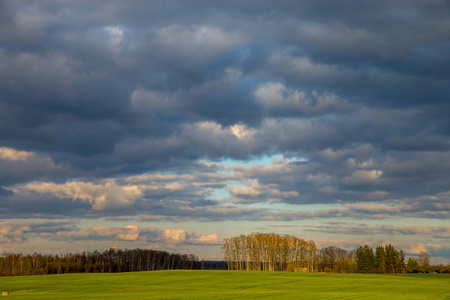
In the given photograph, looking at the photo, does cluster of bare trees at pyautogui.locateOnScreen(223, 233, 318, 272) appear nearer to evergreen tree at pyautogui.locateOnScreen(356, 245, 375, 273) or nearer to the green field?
evergreen tree at pyautogui.locateOnScreen(356, 245, 375, 273)

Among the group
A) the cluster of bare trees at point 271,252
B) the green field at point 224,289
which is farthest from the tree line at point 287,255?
the green field at point 224,289

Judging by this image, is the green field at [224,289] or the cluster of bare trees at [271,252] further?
the cluster of bare trees at [271,252]

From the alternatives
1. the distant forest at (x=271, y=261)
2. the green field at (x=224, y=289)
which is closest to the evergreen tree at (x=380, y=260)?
the distant forest at (x=271, y=261)

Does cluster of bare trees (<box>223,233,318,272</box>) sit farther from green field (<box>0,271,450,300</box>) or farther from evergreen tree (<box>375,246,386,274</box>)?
green field (<box>0,271,450,300</box>)

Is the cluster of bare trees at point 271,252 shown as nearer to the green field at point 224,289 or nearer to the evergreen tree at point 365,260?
the evergreen tree at point 365,260

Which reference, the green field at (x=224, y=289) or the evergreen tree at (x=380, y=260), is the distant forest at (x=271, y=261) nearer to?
→ the evergreen tree at (x=380, y=260)

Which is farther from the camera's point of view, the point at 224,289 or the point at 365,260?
the point at 365,260

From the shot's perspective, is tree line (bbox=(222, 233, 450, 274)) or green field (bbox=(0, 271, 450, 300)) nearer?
green field (bbox=(0, 271, 450, 300))

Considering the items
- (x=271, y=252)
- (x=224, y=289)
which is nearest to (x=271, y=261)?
(x=271, y=252)

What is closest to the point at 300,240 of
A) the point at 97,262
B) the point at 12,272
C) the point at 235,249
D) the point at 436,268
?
the point at 235,249

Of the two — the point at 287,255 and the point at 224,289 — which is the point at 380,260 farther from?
the point at 224,289

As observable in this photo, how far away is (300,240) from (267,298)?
150 meters

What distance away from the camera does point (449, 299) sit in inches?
1991

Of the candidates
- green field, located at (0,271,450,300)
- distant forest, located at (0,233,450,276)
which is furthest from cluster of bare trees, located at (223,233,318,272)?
green field, located at (0,271,450,300)
